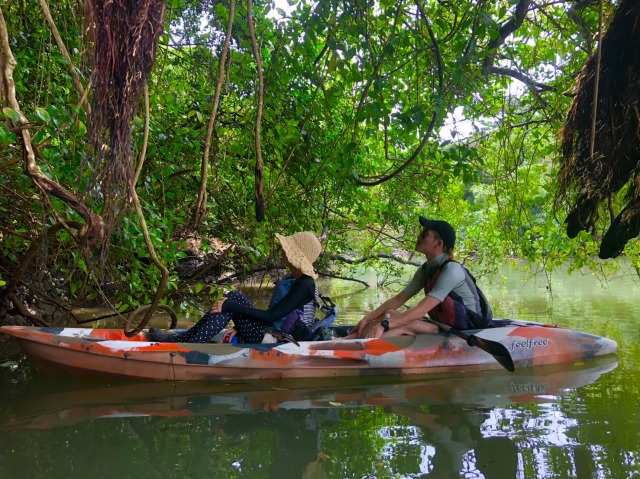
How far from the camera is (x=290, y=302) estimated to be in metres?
4.66

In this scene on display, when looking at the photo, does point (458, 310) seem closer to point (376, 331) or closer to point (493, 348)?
point (493, 348)

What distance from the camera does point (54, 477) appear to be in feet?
9.45

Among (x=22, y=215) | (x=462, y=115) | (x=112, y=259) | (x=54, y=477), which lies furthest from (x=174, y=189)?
(x=54, y=477)

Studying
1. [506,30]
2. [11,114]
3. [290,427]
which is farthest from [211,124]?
[506,30]

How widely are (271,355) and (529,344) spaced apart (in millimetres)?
2253

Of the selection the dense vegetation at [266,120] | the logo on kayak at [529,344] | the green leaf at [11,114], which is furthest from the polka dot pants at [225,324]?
the green leaf at [11,114]

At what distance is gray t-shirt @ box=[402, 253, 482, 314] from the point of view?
493 cm

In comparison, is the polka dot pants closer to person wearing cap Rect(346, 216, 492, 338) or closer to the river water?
the river water

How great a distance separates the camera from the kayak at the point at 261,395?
3.96 meters

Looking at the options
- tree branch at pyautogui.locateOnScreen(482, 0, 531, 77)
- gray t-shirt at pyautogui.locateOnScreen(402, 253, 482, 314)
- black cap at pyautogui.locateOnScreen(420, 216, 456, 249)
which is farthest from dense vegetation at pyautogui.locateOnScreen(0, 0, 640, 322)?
gray t-shirt at pyautogui.locateOnScreen(402, 253, 482, 314)

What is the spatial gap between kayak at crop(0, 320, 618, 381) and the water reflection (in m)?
0.11

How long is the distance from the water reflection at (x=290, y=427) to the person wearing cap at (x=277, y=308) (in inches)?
17.5

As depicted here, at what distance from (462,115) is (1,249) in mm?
4411

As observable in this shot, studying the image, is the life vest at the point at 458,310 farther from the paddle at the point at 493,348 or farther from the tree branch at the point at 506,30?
the tree branch at the point at 506,30
